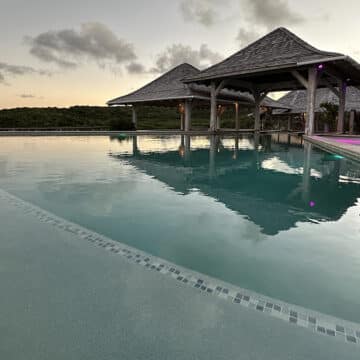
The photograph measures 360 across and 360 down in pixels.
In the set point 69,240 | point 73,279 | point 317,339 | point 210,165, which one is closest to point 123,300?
point 73,279

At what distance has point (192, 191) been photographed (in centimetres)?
632

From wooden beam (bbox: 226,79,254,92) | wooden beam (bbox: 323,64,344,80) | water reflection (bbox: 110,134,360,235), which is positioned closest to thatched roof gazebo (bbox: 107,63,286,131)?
wooden beam (bbox: 226,79,254,92)

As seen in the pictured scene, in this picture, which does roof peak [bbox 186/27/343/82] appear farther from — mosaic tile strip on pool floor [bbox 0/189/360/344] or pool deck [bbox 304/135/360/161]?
mosaic tile strip on pool floor [bbox 0/189/360/344]

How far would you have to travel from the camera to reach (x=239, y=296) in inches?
91.1

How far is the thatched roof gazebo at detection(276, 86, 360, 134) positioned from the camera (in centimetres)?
2553

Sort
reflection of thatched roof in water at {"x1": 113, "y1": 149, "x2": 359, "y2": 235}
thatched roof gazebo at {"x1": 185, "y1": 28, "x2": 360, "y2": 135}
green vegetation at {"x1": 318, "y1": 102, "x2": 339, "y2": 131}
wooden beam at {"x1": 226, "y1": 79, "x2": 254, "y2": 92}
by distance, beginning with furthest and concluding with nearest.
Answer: green vegetation at {"x1": 318, "y1": 102, "x2": 339, "y2": 131} → wooden beam at {"x1": 226, "y1": 79, "x2": 254, "y2": 92} → thatched roof gazebo at {"x1": 185, "y1": 28, "x2": 360, "y2": 135} → reflection of thatched roof in water at {"x1": 113, "y1": 149, "x2": 359, "y2": 235}

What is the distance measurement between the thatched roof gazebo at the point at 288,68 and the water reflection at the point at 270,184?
9216 millimetres

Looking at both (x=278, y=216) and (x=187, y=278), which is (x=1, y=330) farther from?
(x=278, y=216)

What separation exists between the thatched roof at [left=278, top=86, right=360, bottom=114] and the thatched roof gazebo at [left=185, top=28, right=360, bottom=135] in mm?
4372

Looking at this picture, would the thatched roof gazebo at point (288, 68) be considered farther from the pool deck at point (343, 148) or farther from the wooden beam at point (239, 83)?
the pool deck at point (343, 148)

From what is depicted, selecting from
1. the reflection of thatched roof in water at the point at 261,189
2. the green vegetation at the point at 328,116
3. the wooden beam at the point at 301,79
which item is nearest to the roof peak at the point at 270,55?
the wooden beam at the point at 301,79

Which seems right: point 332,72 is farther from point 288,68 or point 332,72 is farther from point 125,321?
point 125,321

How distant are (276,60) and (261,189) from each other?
16352 mm

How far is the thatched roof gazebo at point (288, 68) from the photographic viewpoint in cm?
1825
